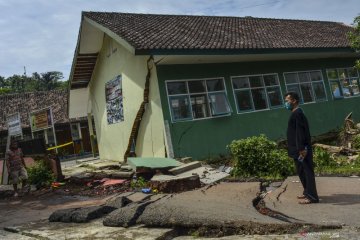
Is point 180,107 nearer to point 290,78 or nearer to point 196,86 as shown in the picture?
point 196,86

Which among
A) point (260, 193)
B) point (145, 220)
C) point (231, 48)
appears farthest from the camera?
point (231, 48)

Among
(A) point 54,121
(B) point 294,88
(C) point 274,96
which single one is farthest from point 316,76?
(A) point 54,121

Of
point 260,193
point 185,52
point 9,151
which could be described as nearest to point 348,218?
point 260,193

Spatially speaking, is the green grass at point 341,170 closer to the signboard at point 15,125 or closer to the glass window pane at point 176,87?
the glass window pane at point 176,87

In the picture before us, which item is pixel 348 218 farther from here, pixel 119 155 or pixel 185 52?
pixel 119 155

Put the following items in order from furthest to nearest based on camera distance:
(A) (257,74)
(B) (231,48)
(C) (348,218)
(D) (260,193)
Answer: (A) (257,74)
(B) (231,48)
(D) (260,193)
(C) (348,218)

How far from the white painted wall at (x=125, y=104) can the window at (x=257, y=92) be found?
323 cm

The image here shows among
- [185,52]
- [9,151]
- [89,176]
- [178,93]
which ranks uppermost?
[185,52]

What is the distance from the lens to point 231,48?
13.2 meters

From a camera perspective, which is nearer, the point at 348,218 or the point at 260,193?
the point at 348,218

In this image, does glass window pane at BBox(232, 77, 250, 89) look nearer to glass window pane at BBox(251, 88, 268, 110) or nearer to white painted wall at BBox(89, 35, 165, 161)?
glass window pane at BBox(251, 88, 268, 110)

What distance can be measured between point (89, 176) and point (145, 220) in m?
6.98

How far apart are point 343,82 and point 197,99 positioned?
8.64 metres

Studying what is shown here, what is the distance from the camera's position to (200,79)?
13805mm
